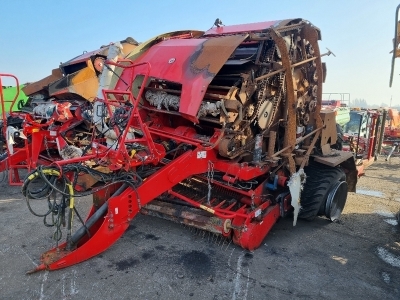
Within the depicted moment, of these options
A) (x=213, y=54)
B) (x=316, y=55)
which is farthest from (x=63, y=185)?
(x=316, y=55)

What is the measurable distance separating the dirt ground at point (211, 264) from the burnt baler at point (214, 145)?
0.74 feet

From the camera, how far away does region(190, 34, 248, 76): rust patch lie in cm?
331

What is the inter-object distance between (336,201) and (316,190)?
50cm

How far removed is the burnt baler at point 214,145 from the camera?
3.04m

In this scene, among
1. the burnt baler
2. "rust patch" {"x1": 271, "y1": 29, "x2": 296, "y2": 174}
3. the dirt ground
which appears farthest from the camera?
"rust patch" {"x1": 271, "y1": 29, "x2": 296, "y2": 174}

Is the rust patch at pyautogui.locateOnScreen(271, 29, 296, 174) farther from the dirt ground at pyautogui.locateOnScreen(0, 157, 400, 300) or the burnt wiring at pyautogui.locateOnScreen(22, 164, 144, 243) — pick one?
the burnt wiring at pyautogui.locateOnScreen(22, 164, 144, 243)

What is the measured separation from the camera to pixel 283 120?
4.06 meters

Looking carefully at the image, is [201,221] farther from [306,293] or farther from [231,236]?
[306,293]

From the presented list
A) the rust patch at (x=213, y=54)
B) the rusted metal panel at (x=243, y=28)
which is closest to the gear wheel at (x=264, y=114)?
the rust patch at (x=213, y=54)

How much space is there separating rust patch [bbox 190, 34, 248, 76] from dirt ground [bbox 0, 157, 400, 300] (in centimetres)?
196

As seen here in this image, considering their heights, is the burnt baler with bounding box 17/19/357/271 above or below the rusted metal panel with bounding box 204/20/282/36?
below

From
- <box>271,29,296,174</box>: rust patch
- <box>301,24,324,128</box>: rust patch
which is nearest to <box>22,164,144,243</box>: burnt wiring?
<box>271,29,296,174</box>: rust patch

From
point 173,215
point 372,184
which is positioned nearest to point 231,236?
point 173,215

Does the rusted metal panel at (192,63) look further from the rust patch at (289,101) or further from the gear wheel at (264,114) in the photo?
the gear wheel at (264,114)
